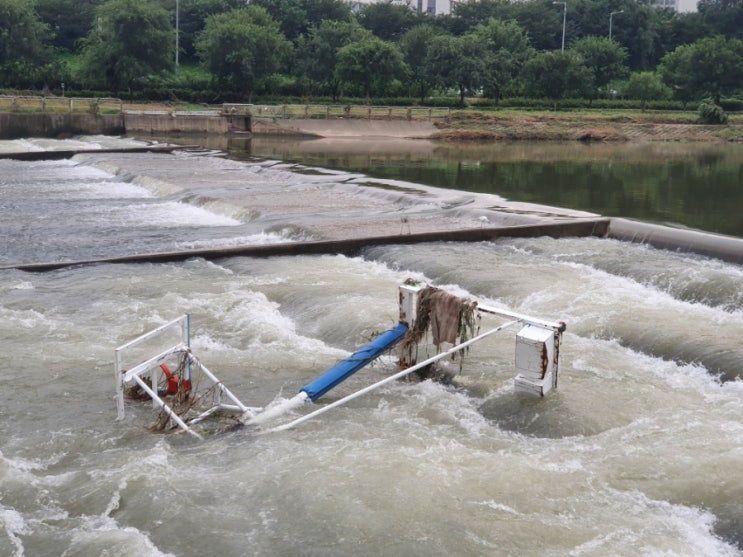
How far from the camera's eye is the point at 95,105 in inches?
2035

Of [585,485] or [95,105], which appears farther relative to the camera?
[95,105]

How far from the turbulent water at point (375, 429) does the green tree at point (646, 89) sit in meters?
63.1

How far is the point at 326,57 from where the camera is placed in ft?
239

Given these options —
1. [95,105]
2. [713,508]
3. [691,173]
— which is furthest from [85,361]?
[95,105]

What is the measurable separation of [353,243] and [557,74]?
193ft

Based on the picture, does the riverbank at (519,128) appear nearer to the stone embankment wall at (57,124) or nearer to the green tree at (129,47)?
the stone embankment wall at (57,124)

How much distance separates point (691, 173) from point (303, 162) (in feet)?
53.0

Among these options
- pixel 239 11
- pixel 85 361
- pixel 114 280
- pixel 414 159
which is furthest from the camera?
pixel 239 11

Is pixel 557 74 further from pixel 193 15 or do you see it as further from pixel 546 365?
pixel 546 365

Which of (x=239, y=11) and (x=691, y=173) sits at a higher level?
(x=239, y=11)

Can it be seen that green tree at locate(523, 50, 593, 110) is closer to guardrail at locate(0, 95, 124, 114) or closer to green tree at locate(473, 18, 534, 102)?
green tree at locate(473, 18, 534, 102)

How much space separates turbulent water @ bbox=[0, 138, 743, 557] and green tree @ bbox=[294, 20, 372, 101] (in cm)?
5874

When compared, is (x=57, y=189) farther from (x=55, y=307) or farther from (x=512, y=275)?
(x=512, y=275)

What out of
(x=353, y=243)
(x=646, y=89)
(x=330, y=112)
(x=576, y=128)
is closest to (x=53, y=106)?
(x=330, y=112)
